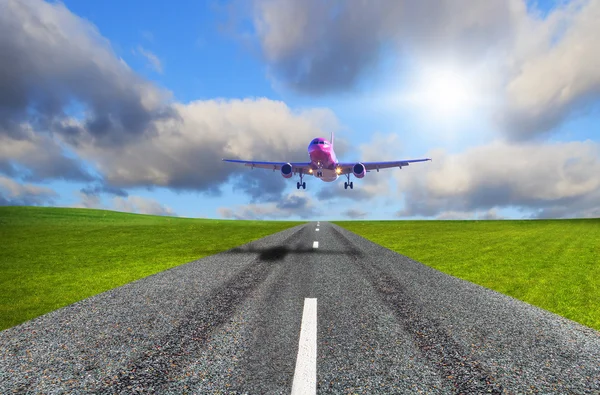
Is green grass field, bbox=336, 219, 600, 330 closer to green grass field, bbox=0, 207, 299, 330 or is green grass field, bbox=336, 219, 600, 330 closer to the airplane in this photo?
green grass field, bbox=0, 207, 299, 330

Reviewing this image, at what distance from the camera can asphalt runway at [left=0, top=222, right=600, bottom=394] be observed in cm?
349

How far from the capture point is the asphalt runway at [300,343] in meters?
3.49

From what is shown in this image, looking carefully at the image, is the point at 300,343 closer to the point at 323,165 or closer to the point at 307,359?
the point at 307,359

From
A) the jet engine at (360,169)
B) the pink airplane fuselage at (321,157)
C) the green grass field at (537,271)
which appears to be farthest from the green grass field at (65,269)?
the jet engine at (360,169)

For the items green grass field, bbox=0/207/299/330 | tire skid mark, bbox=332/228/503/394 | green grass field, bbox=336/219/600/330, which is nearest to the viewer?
tire skid mark, bbox=332/228/503/394

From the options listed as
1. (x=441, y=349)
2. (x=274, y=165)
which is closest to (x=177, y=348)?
(x=441, y=349)

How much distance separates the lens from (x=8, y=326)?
18.6 feet

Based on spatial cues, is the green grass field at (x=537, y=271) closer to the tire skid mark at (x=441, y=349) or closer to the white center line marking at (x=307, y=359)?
the tire skid mark at (x=441, y=349)

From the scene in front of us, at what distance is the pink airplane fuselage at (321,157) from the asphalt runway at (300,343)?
25.2m

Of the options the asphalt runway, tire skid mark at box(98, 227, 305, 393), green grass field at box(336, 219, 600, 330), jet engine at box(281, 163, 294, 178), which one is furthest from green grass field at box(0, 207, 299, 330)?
jet engine at box(281, 163, 294, 178)

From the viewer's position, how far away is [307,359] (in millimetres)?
3977

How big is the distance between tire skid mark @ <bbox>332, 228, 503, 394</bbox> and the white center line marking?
4.54 ft

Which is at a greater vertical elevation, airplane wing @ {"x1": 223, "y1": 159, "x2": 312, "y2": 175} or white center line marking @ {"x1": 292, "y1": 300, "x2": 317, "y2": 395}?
airplane wing @ {"x1": 223, "y1": 159, "x2": 312, "y2": 175}

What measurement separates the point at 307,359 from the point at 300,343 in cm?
51
